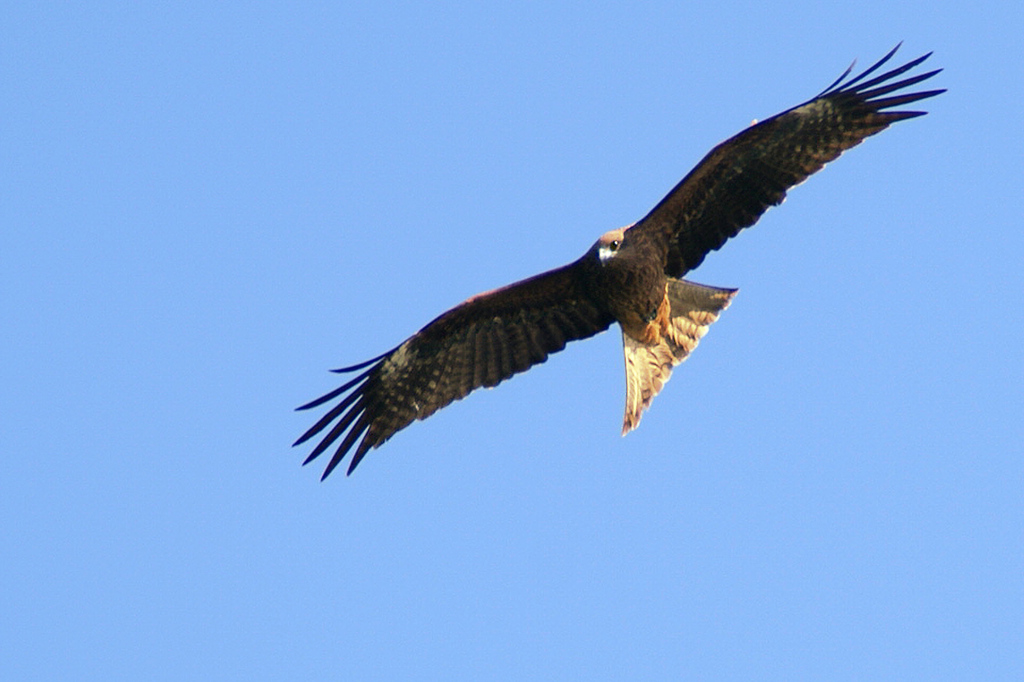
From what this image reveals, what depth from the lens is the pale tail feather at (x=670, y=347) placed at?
31.6ft

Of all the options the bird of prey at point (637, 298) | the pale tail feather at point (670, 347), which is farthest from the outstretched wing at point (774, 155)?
the pale tail feather at point (670, 347)

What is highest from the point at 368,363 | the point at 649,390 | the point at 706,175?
the point at 368,363

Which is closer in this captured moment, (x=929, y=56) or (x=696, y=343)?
(x=929, y=56)


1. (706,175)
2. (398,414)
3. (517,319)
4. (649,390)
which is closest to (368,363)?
(398,414)

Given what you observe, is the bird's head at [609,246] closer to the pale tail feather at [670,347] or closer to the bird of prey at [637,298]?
the bird of prey at [637,298]

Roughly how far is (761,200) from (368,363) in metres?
2.86

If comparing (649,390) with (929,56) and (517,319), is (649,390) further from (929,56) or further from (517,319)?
(929,56)

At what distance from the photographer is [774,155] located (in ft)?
29.8

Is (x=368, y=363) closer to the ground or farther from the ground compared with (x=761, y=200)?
farther from the ground

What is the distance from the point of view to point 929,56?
349 inches

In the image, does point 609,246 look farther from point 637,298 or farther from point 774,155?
point 774,155

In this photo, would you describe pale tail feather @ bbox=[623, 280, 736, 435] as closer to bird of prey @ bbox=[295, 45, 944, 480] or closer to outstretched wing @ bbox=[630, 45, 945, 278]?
bird of prey @ bbox=[295, 45, 944, 480]

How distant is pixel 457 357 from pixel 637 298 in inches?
56.3

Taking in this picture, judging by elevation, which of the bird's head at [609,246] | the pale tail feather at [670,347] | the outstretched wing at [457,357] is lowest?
the pale tail feather at [670,347]
